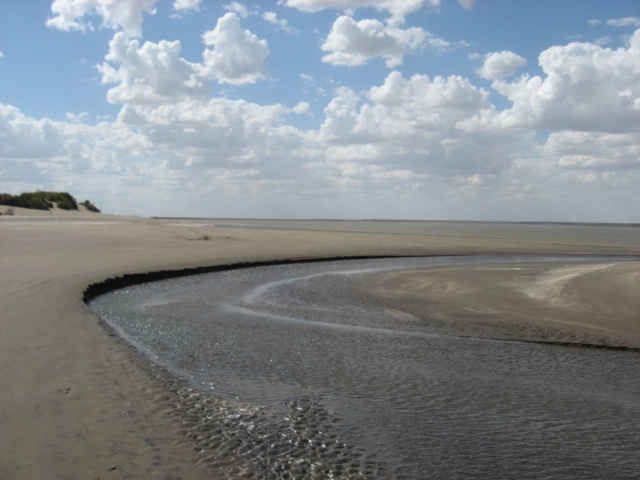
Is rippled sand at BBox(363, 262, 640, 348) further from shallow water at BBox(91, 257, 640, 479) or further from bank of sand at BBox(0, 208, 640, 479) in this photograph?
shallow water at BBox(91, 257, 640, 479)

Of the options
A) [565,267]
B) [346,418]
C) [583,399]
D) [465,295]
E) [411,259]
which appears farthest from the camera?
[411,259]

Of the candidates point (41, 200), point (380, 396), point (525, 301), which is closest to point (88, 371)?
point (380, 396)

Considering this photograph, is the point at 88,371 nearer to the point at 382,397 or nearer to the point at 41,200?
the point at 382,397

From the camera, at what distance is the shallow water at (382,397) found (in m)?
5.20

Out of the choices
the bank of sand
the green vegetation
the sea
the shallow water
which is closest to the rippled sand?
the bank of sand

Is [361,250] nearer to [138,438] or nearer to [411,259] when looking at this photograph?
[411,259]

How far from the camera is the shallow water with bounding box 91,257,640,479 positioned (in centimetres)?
520

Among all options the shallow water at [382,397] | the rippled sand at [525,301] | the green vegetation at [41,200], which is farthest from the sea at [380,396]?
the green vegetation at [41,200]

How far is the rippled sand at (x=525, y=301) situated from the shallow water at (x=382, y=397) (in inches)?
41.2

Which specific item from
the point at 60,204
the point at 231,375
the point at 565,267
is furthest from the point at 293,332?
the point at 60,204

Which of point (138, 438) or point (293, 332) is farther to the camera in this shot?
point (293, 332)

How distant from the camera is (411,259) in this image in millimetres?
27422

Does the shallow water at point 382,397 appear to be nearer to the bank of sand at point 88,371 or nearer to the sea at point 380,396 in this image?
the sea at point 380,396

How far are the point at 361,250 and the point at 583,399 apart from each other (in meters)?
23.3
